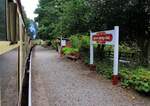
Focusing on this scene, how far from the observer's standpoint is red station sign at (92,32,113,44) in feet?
38.5

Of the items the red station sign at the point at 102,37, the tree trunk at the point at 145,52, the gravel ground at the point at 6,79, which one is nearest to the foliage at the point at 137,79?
the red station sign at the point at 102,37

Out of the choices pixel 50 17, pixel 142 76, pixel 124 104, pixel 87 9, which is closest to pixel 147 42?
pixel 87 9

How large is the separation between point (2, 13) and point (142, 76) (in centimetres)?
720

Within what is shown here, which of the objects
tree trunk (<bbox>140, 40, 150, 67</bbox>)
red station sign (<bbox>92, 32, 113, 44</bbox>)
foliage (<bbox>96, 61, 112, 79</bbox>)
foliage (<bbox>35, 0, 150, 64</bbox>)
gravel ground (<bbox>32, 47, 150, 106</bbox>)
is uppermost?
foliage (<bbox>35, 0, 150, 64</bbox>)

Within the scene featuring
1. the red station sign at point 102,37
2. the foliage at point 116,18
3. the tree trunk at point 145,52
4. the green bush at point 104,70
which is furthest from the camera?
the tree trunk at point 145,52

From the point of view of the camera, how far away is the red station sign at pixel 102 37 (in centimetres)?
1175

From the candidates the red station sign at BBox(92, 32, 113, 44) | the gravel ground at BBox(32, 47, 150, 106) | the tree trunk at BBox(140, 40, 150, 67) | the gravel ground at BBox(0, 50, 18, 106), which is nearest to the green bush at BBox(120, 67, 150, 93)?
the gravel ground at BBox(32, 47, 150, 106)

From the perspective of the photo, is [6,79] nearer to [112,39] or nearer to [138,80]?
[138,80]

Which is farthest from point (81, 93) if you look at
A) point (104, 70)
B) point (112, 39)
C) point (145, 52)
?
point (145, 52)

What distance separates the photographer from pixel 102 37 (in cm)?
1263

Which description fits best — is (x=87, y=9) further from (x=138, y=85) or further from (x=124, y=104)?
(x=124, y=104)

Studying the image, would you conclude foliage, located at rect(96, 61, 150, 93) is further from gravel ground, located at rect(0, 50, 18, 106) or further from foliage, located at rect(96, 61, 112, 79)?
gravel ground, located at rect(0, 50, 18, 106)

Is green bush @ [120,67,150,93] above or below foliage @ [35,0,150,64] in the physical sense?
below

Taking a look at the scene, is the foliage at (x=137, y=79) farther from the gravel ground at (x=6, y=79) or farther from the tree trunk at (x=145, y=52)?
the gravel ground at (x=6, y=79)
